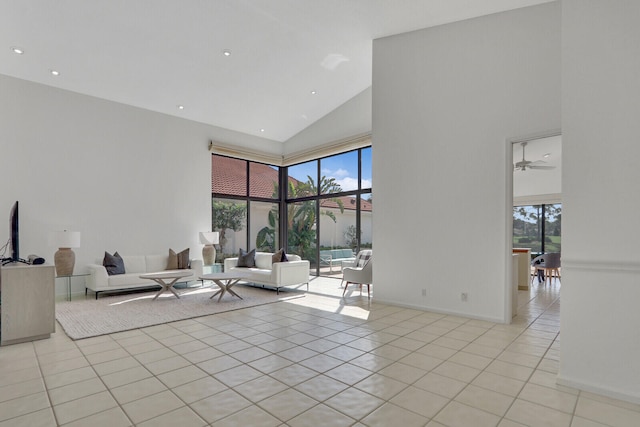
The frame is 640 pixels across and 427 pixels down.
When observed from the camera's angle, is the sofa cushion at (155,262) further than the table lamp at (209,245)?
No

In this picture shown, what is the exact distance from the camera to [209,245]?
24.8 feet

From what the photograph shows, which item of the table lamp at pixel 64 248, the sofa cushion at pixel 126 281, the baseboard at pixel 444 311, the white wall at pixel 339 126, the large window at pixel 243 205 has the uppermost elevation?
the white wall at pixel 339 126

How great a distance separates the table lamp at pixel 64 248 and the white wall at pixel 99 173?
1.08ft

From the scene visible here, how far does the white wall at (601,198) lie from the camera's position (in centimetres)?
242

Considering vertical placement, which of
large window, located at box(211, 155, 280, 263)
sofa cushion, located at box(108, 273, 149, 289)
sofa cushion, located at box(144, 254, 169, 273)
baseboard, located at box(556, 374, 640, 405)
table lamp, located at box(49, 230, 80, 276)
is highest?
large window, located at box(211, 155, 280, 263)

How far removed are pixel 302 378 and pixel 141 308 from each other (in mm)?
3477

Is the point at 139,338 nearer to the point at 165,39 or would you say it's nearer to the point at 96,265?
the point at 96,265

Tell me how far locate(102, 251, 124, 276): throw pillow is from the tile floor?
2.23 metres

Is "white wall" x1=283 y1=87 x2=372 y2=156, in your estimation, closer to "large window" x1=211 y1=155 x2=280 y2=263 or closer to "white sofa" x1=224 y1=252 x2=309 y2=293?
"large window" x1=211 y1=155 x2=280 y2=263

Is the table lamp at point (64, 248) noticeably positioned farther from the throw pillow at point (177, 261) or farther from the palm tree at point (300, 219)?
the palm tree at point (300, 219)

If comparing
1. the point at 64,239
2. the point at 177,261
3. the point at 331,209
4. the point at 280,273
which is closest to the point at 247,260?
the point at 280,273

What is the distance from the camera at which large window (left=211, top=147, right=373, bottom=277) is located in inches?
305

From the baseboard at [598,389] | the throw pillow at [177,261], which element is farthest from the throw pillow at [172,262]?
the baseboard at [598,389]

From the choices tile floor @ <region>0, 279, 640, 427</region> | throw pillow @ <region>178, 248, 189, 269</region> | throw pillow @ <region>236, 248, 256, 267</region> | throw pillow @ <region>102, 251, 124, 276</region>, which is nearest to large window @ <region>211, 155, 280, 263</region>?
throw pillow @ <region>236, 248, 256, 267</region>
